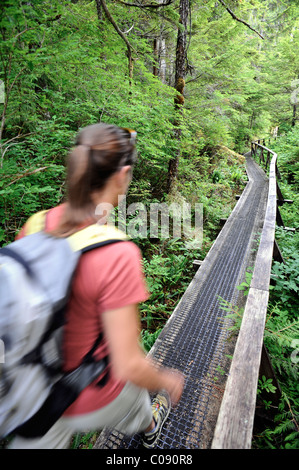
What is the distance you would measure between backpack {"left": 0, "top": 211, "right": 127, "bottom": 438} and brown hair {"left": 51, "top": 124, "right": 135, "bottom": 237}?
95 millimetres

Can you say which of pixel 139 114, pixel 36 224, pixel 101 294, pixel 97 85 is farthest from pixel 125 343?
pixel 97 85

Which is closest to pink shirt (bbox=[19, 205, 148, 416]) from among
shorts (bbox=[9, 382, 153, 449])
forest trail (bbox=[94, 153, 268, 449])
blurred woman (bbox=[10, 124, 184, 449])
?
blurred woman (bbox=[10, 124, 184, 449])

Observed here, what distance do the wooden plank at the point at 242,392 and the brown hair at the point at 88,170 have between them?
1.25m

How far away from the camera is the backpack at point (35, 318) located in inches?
31.4

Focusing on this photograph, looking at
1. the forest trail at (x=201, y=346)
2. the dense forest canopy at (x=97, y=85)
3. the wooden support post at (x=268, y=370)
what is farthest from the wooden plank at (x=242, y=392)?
the dense forest canopy at (x=97, y=85)

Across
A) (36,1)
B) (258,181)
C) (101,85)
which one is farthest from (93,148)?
(258,181)

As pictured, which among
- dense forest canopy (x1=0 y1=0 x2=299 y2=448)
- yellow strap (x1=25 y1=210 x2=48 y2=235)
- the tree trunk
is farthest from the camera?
the tree trunk

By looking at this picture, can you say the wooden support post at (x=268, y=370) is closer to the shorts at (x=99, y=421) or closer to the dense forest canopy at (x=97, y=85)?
the shorts at (x=99, y=421)

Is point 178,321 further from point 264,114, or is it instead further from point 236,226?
point 264,114

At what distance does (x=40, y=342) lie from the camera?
0.87 metres

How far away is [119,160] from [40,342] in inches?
31.3

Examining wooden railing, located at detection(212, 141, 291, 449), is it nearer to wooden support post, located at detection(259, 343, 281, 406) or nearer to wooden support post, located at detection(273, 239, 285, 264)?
wooden support post, located at detection(259, 343, 281, 406)

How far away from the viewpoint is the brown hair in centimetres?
101

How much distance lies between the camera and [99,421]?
129 cm
